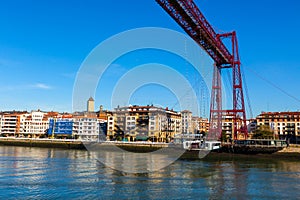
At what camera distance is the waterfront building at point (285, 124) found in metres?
40.8

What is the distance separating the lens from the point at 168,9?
15297 millimetres

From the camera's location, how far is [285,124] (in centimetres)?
4162

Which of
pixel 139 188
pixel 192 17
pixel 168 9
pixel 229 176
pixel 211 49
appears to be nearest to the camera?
pixel 139 188

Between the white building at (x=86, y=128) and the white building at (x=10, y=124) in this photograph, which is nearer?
the white building at (x=86, y=128)

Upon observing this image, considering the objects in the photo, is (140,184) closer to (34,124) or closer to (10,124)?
(34,124)

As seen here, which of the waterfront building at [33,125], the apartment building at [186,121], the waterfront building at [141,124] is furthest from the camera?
the waterfront building at [33,125]

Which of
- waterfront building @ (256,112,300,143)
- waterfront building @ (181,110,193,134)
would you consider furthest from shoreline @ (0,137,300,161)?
waterfront building @ (256,112,300,143)

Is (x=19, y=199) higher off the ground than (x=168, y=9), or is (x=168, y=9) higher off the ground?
(x=168, y=9)

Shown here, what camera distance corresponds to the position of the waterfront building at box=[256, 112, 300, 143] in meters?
40.8

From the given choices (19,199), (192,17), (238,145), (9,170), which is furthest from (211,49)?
(19,199)

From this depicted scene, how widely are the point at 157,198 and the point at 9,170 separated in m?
7.34

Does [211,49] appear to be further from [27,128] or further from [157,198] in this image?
[27,128]

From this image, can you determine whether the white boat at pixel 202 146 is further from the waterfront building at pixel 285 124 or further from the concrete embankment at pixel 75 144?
the waterfront building at pixel 285 124

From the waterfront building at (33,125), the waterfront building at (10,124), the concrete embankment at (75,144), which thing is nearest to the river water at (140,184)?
the concrete embankment at (75,144)
